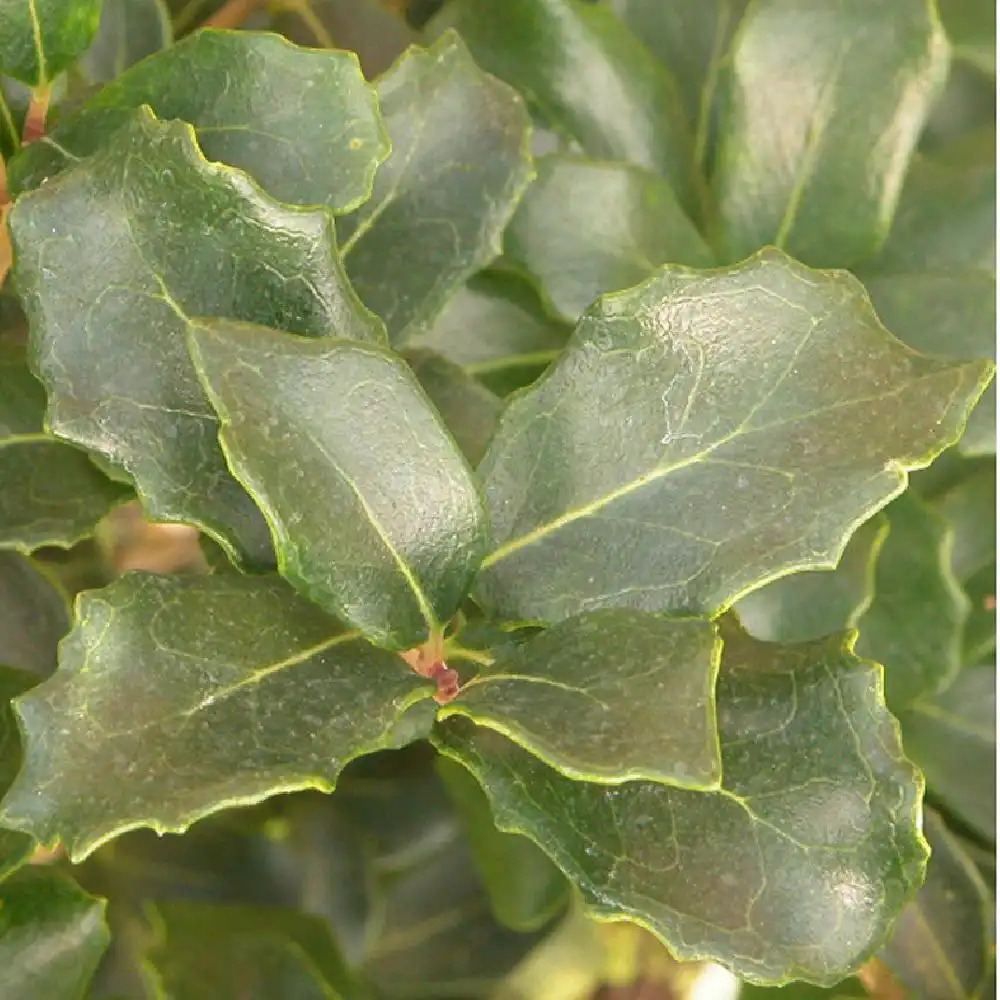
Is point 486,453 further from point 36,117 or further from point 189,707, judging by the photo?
point 36,117

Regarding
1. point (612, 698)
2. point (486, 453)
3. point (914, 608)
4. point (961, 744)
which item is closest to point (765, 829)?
point (612, 698)

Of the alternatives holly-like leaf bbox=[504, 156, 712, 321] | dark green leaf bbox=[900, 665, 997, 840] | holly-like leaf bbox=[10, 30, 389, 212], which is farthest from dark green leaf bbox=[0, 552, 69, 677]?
dark green leaf bbox=[900, 665, 997, 840]

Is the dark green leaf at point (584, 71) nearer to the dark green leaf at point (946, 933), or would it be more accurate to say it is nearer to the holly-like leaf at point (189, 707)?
the holly-like leaf at point (189, 707)

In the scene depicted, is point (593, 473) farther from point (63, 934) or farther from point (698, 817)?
point (63, 934)

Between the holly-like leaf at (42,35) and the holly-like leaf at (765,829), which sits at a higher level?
the holly-like leaf at (42,35)

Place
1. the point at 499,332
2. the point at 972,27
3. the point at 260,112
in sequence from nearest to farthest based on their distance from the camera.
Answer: the point at 260,112 → the point at 499,332 → the point at 972,27

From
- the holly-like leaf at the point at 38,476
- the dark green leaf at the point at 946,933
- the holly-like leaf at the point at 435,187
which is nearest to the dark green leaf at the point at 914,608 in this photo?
the dark green leaf at the point at 946,933

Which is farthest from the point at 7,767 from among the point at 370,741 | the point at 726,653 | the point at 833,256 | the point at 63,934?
the point at 833,256
